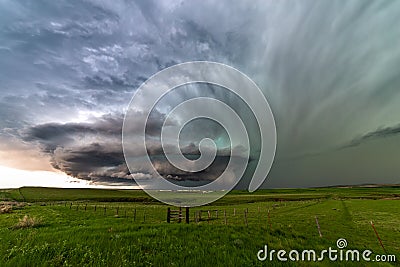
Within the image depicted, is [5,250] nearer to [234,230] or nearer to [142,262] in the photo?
[142,262]

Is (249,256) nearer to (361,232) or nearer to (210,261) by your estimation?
(210,261)

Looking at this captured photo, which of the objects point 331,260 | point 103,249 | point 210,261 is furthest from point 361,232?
point 103,249

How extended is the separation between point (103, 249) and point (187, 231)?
541 centimetres

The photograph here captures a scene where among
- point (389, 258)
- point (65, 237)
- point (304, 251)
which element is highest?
point (65, 237)

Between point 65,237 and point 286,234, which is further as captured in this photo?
point 286,234

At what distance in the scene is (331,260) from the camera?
11.7m

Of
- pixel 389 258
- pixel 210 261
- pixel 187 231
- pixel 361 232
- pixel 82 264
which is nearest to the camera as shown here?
pixel 82 264

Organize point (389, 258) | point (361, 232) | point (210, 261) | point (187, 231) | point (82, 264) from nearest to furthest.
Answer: point (82, 264) → point (210, 261) → point (187, 231) → point (389, 258) → point (361, 232)

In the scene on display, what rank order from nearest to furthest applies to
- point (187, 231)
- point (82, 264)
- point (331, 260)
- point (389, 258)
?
point (82, 264), point (331, 260), point (187, 231), point (389, 258)

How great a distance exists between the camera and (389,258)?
16.8m

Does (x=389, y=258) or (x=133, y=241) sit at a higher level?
(x=133, y=241)

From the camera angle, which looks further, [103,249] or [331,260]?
[331,260]

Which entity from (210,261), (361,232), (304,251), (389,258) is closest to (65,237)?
(210,261)

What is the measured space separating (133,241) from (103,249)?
1718 millimetres
